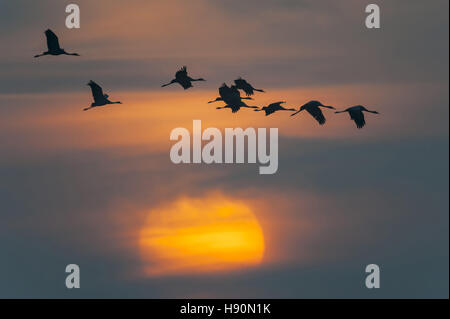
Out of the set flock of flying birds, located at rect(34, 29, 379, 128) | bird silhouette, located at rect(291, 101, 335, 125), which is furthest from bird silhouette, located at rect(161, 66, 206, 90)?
bird silhouette, located at rect(291, 101, 335, 125)

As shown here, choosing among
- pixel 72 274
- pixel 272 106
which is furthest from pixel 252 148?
pixel 72 274

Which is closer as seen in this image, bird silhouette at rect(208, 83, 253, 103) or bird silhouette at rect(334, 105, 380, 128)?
bird silhouette at rect(334, 105, 380, 128)

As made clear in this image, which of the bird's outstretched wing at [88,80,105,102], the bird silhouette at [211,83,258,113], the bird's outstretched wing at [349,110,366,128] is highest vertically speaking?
the bird silhouette at [211,83,258,113]

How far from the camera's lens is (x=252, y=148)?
4879 inches

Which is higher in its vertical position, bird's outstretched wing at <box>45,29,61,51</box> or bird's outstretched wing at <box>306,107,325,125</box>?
bird's outstretched wing at <box>45,29,61,51</box>

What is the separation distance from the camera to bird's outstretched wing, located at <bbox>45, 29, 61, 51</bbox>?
100475 millimetres

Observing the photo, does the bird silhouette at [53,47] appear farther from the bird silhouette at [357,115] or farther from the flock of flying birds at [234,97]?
the bird silhouette at [357,115]

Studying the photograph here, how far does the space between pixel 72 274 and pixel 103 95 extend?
3268 cm

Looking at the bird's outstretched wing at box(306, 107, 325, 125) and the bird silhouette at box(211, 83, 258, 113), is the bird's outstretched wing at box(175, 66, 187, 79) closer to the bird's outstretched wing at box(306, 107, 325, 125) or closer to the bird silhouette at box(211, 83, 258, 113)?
the bird silhouette at box(211, 83, 258, 113)

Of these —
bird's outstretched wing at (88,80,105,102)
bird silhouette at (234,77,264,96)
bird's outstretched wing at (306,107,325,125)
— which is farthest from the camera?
bird silhouette at (234,77,264,96)

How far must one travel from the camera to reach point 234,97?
10781cm
